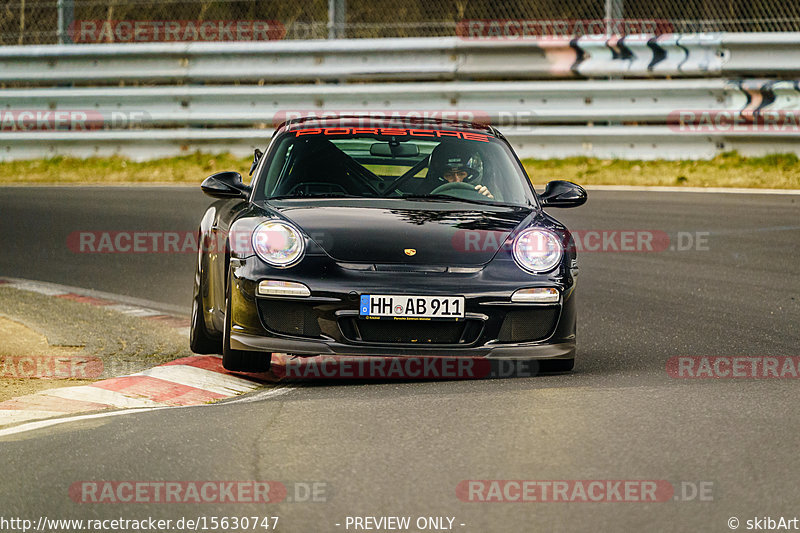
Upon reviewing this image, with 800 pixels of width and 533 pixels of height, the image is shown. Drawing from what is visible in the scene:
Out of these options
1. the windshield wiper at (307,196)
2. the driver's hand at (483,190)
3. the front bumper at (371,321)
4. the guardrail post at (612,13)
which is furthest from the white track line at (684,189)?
the front bumper at (371,321)

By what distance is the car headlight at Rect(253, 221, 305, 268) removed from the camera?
6.00m

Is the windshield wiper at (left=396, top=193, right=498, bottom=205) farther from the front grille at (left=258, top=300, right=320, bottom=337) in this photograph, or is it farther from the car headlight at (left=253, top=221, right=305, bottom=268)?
the front grille at (left=258, top=300, right=320, bottom=337)

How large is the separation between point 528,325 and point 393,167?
1.71 m

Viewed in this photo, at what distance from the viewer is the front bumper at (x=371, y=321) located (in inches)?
233

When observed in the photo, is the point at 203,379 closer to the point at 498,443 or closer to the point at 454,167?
the point at 454,167

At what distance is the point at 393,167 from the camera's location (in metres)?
7.39

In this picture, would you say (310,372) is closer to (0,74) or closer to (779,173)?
(779,173)

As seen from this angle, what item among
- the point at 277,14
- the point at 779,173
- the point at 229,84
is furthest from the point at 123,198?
the point at 779,173

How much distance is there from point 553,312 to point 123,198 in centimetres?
874

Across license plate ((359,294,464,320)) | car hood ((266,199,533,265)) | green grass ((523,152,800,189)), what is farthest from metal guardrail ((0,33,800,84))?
license plate ((359,294,464,320))

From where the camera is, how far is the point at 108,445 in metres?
4.72

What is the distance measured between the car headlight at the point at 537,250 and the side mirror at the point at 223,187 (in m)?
1.62

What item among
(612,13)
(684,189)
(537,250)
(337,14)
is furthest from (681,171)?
(537,250)

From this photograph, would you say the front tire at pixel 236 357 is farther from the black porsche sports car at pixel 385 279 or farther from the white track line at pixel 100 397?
the white track line at pixel 100 397
